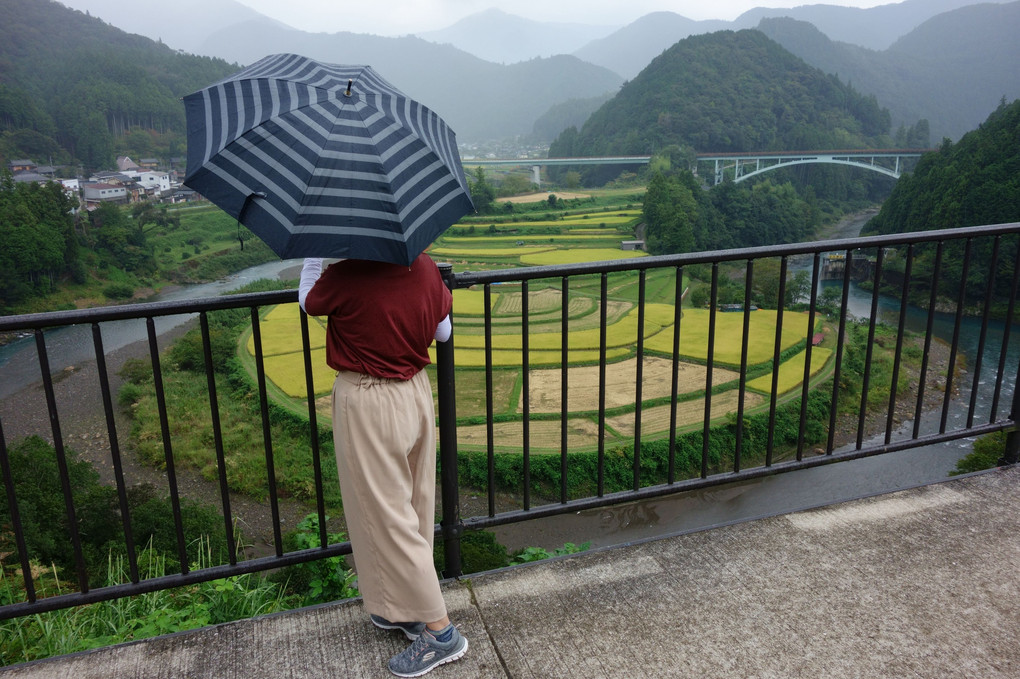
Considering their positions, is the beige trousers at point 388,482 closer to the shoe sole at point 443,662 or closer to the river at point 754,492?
the shoe sole at point 443,662

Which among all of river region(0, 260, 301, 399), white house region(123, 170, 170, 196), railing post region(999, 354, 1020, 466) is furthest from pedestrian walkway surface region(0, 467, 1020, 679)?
white house region(123, 170, 170, 196)

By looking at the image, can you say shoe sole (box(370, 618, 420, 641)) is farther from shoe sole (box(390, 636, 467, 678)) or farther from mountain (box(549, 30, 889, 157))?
mountain (box(549, 30, 889, 157))

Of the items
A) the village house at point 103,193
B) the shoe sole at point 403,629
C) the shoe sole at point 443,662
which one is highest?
the shoe sole at point 403,629

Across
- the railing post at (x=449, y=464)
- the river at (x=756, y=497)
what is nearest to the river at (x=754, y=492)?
the river at (x=756, y=497)

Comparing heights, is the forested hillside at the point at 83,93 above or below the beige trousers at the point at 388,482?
above

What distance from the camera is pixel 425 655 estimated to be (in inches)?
66.4

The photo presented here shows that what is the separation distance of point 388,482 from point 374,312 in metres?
0.39

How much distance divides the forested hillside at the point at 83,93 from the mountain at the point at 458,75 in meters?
50.3

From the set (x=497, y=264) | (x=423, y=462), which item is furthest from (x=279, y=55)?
(x=497, y=264)

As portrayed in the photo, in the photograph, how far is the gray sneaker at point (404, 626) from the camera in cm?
175

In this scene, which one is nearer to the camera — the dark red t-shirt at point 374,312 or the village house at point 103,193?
the dark red t-shirt at point 374,312

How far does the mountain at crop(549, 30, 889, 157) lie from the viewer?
7250cm

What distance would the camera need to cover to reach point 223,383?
95.0ft

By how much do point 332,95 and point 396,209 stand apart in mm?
310
